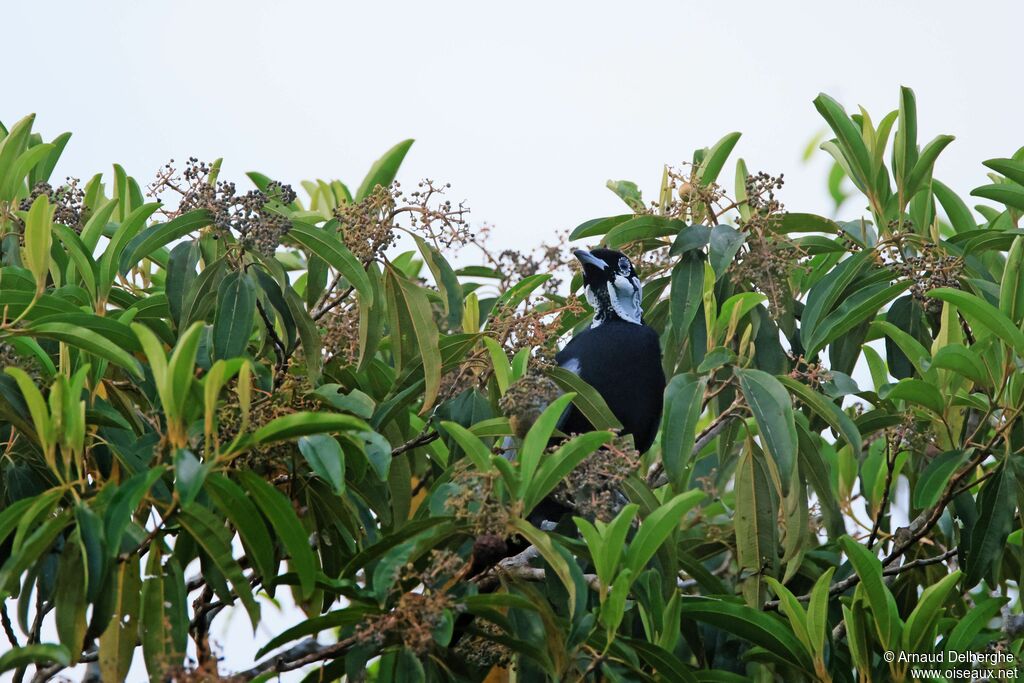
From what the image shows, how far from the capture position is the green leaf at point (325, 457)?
1.91 m

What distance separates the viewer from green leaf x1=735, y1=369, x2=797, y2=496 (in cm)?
210

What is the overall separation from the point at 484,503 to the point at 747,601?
678mm

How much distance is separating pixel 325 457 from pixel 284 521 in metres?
A: 0.15

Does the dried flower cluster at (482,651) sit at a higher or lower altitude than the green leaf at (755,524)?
lower

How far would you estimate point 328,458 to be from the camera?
1940 millimetres

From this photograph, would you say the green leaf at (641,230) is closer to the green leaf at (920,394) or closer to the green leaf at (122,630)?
the green leaf at (920,394)

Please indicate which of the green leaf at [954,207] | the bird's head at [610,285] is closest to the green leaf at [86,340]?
the bird's head at [610,285]

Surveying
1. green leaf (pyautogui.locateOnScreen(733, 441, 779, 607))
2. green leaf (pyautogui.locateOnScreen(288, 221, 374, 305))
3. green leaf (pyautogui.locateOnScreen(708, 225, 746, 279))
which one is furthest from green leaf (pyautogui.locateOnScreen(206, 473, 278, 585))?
green leaf (pyautogui.locateOnScreen(708, 225, 746, 279))

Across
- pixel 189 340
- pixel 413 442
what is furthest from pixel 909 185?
pixel 189 340

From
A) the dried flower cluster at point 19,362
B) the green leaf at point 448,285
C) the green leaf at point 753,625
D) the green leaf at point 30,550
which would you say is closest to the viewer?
the green leaf at point 30,550

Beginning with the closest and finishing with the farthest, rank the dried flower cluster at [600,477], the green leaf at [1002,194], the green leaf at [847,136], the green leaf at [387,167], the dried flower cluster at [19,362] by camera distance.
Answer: the dried flower cluster at [19,362] < the dried flower cluster at [600,477] < the green leaf at [1002,194] < the green leaf at [847,136] < the green leaf at [387,167]

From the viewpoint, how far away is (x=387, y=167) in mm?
3096

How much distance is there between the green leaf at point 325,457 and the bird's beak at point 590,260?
1753 mm

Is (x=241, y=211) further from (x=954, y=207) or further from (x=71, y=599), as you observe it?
(x=954, y=207)
